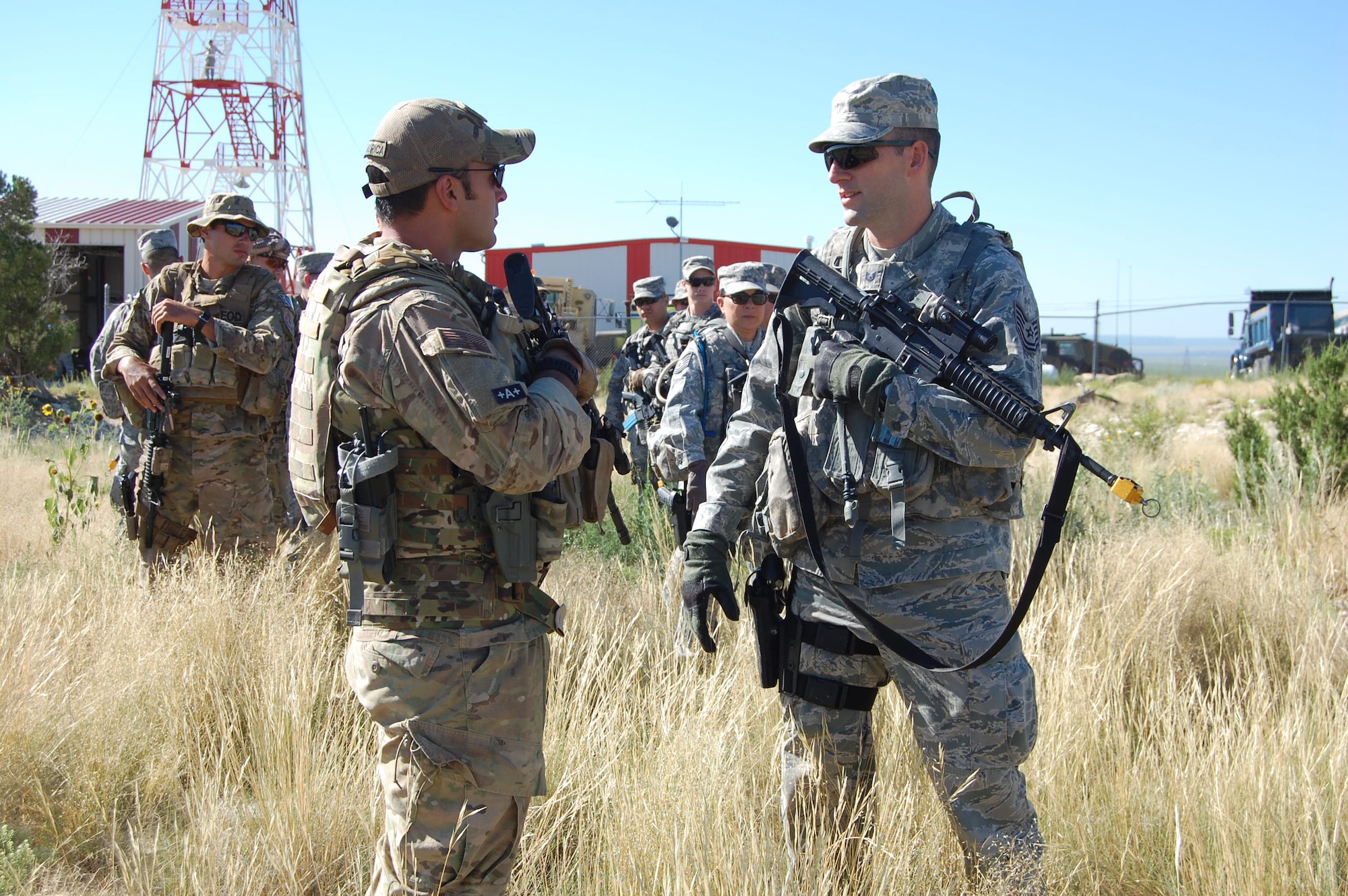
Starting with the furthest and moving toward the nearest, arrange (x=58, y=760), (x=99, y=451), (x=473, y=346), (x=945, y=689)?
(x=99, y=451)
(x=58, y=760)
(x=945, y=689)
(x=473, y=346)

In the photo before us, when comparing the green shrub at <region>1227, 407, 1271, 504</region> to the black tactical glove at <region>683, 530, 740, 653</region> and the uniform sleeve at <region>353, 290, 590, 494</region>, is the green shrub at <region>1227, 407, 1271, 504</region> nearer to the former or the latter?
the black tactical glove at <region>683, 530, 740, 653</region>

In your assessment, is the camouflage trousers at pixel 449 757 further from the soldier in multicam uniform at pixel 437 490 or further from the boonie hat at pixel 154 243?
the boonie hat at pixel 154 243

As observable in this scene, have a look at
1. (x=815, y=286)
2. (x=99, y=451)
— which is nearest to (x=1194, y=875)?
(x=815, y=286)

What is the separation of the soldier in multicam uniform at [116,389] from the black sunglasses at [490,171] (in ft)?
10.6

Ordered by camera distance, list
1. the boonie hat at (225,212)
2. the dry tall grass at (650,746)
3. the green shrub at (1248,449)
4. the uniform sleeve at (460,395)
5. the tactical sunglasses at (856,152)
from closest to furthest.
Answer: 1. the uniform sleeve at (460,395)
2. the dry tall grass at (650,746)
3. the tactical sunglasses at (856,152)
4. the boonie hat at (225,212)
5. the green shrub at (1248,449)

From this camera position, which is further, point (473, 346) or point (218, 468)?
point (218, 468)

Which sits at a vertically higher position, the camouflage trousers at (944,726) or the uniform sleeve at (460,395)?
the uniform sleeve at (460,395)

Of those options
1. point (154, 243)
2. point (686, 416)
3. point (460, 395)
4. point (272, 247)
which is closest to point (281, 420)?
point (272, 247)

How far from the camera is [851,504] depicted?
2.50 m

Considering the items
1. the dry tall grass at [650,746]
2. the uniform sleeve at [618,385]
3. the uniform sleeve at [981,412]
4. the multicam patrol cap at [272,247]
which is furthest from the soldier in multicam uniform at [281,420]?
the uniform sleeve at [618,385]

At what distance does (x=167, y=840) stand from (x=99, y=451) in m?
8.57

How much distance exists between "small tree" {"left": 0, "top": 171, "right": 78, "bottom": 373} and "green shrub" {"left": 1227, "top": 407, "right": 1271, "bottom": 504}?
596 inches

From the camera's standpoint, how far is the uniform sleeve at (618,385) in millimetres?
8992

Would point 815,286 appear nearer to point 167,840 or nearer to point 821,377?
point 821,377
